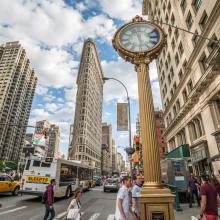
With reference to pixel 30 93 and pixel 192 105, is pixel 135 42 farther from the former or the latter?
pixel 30 93

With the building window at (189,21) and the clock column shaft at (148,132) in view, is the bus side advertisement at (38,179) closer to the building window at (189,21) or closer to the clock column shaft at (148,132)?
the clock column shaft at (148,132)

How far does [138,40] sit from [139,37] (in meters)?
0.16

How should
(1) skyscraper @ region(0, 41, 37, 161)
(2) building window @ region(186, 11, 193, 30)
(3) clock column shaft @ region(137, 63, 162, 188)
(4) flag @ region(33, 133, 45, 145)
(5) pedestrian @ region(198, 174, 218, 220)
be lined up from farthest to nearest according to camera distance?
(1) skyscraper @ region(0, 41, 37, 161) → (4) flag @ region(33, 133, 45, 145) → (2) building window @ region(186, 11, 193, 30) → (3) clock column shaft @ region(137, 63, 162, 188) → (5) pedestrian @ region(198, 174, 218, 220)

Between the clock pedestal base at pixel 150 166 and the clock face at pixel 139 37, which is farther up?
the clock face at pixel 139 37

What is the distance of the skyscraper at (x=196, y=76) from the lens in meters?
16.2

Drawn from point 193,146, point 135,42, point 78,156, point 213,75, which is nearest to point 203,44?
point 213,75

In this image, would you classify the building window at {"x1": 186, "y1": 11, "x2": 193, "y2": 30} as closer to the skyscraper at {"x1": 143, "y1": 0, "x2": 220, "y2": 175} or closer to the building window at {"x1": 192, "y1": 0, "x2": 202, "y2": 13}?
the skyscraper at {"x1": 143, "y1": 0, "x2": 220, "y2": 175}

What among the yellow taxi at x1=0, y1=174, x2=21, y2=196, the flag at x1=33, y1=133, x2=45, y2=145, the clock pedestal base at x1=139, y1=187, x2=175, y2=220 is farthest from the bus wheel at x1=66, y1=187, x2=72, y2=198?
the flag at x1=33, y1=133, x2=45, y2=145

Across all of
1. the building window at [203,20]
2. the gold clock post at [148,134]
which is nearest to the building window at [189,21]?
the building window at [203,20]

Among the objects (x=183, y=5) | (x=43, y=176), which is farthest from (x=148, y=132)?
(x=183, y=5)

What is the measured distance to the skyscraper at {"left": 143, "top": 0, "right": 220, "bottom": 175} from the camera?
16.2 metres

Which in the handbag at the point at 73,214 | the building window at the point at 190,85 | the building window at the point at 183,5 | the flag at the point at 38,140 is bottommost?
the handbag at the point at 73,214

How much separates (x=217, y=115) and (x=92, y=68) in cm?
10106

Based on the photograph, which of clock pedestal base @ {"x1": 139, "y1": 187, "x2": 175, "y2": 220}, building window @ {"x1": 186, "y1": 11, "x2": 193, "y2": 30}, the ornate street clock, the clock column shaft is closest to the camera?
clock pedestal base @ {"x1": 139, "y1": 187, "x2": 175, "y2": 220}
